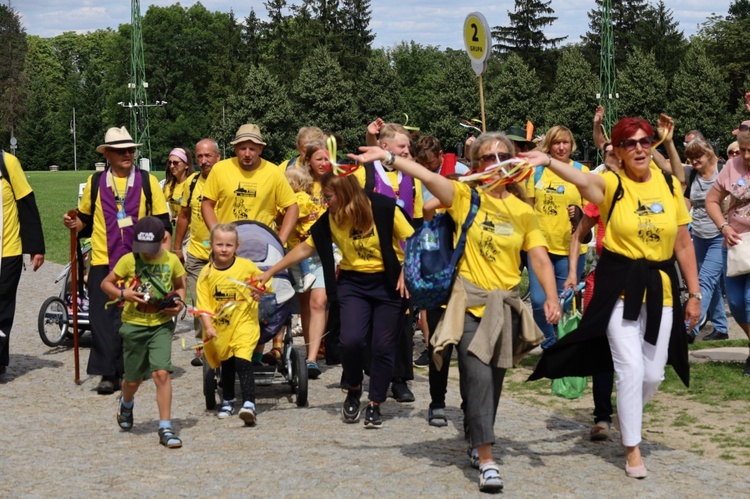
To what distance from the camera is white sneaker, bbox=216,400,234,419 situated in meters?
8.06

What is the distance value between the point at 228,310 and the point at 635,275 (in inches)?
116

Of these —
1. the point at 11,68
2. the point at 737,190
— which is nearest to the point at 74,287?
the point at 737,190

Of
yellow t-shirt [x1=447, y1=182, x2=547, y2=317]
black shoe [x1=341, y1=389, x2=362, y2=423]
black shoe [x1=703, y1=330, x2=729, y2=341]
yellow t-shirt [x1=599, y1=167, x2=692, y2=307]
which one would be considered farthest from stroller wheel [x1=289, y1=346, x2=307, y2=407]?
black shoe [x1=703, y1=330, x2=729, y2=341]

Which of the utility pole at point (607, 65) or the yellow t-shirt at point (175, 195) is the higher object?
the utility pole at point (607, 65)

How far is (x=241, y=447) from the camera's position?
7082 millimetres

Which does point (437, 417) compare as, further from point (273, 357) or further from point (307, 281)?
point (307, 281)

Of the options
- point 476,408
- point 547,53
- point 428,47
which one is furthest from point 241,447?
point 428,47

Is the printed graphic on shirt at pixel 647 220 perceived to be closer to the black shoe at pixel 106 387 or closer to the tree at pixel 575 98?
the black shoe at pixel 106 387

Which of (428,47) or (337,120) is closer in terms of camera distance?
(337,120)

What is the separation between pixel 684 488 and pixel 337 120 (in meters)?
76.8

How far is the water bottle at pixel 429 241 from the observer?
6328 millimetres

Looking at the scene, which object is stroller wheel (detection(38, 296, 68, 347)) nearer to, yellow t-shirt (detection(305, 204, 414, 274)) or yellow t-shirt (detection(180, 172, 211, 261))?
yellow t-shirt (detection(180, 172, 211, 261))

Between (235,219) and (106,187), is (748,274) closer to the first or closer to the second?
(235,219)

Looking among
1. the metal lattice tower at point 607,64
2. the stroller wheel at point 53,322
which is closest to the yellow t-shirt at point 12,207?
the stroller wheel at point 53,322
